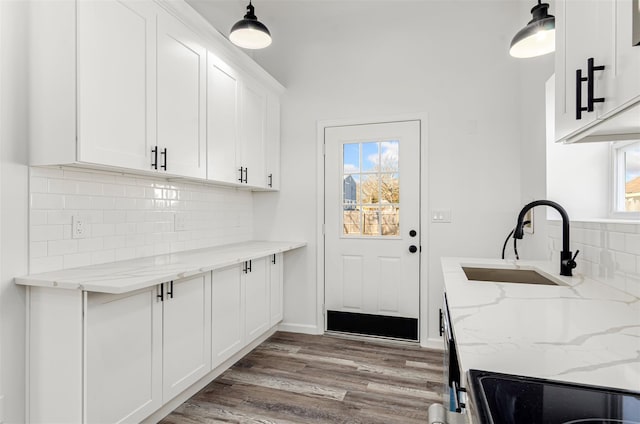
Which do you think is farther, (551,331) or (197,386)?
(197,386)

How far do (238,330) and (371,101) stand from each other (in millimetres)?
2364

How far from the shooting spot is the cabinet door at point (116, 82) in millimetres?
1610

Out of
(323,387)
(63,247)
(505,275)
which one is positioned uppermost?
(63,247)

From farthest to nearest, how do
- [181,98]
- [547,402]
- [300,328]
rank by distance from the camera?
1. [300,328]
2. [181,98]
3. [547,402]

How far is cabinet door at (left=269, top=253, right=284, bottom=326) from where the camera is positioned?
128 inches

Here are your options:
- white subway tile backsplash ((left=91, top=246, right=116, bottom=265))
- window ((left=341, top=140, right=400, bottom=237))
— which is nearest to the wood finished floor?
white subway tile backsplash ((left=91, top=246, right=116, bottom=265))

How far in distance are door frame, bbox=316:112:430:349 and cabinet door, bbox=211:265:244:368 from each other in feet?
3.26

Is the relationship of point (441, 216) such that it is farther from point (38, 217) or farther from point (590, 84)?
point (38, 217)

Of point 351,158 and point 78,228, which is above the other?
point 351,158

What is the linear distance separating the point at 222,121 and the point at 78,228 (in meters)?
1.25

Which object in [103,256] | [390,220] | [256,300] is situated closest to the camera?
[103,256]

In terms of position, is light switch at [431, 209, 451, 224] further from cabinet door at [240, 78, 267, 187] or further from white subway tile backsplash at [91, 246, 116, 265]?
white subway tile backsplash at [91, 246, 116, 265]

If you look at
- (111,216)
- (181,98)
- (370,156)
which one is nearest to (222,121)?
(181,98)

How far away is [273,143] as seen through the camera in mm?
3467
